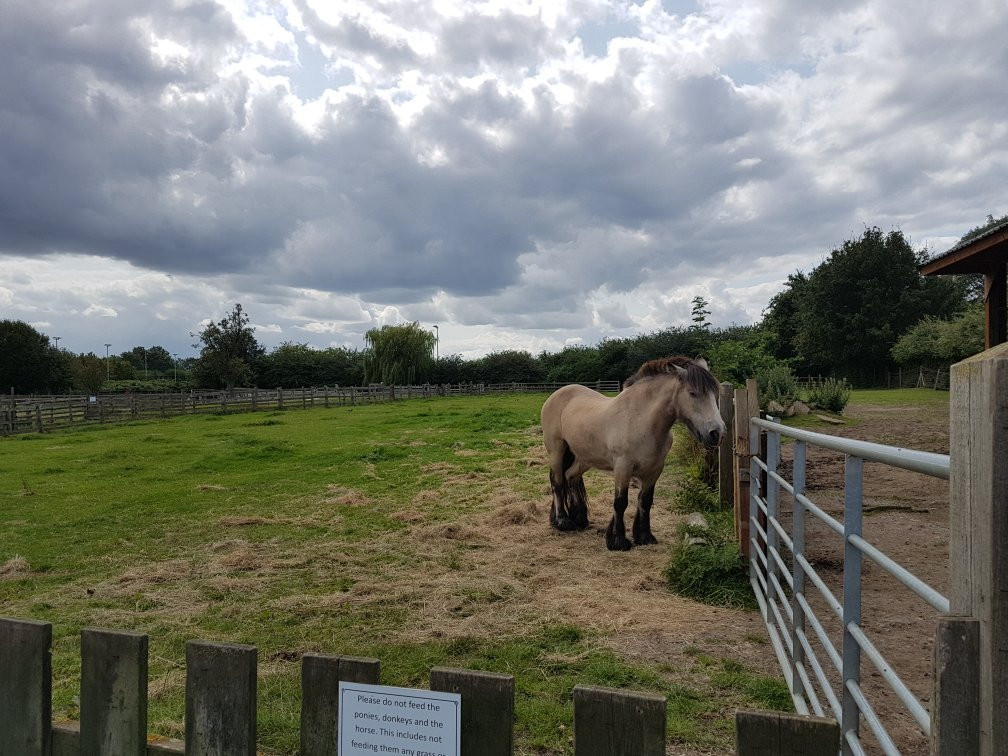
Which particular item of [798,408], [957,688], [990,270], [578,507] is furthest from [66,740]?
[798,408]

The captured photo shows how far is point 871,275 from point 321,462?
4698 centimetres

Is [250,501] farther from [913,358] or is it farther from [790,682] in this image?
[913,358]

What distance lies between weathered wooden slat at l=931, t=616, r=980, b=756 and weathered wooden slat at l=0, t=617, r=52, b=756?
1.90 m

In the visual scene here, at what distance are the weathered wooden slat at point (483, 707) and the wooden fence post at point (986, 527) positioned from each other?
0.80 meters

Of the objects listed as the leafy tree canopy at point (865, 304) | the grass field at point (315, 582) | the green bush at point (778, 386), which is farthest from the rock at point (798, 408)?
the leafy tree canopy at point (865, 304)

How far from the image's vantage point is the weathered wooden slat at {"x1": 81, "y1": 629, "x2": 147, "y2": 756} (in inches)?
62.1

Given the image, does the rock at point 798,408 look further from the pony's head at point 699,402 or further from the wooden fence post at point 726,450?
the pony's head at point 699,402

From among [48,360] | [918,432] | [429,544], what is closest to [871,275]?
[918,432]

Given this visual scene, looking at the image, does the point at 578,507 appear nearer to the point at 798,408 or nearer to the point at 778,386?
the point at 778,386

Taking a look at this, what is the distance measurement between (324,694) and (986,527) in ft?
4.28

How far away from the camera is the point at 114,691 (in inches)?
62.9

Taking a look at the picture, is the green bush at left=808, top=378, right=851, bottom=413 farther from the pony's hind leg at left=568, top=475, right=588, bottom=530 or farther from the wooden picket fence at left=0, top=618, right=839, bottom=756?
the wooden picket fence at left=0, top=618, right=839, bottom=756

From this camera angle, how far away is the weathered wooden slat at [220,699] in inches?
58.7

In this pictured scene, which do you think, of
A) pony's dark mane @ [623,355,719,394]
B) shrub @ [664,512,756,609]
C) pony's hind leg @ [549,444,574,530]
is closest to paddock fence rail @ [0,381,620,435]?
pony's hind leg @ [549,444,574,530]
